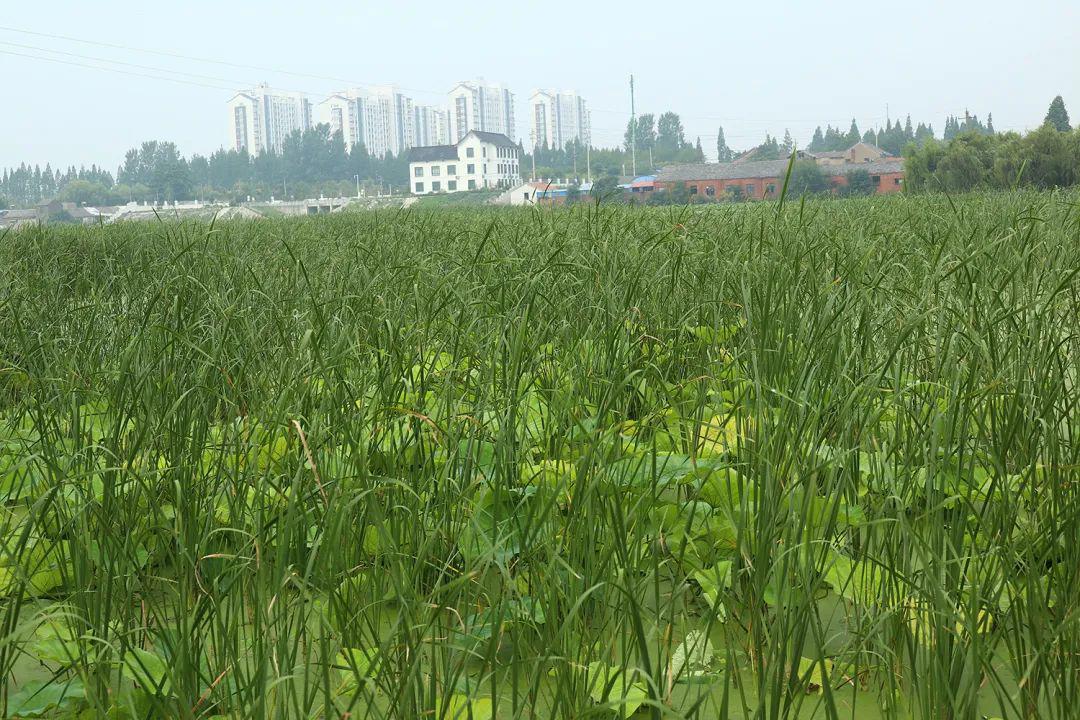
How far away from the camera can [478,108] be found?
400 feet

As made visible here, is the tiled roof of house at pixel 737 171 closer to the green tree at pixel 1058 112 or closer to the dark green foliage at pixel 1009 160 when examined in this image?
the green tree at pixel 1058 112

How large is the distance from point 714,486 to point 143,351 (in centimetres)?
138

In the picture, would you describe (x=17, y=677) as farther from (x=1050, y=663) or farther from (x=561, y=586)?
(x=1050, y=663)

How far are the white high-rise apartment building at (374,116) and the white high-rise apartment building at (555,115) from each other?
1659cm

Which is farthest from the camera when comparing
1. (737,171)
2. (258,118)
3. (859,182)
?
(258,118)

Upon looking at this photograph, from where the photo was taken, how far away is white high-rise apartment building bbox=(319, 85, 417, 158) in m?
124

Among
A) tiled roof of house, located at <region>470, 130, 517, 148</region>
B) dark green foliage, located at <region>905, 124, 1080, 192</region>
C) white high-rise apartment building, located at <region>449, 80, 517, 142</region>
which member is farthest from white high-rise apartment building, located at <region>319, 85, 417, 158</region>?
dark green foliage, located at <region>905, 124, 1080, 192</region>

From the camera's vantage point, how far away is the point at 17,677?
5.11 ft

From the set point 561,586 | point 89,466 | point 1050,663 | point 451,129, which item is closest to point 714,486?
point 561,586

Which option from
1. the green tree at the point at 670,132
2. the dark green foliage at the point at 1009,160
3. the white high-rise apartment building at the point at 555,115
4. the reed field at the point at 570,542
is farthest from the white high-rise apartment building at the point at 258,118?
the reed field at the point at 570,542

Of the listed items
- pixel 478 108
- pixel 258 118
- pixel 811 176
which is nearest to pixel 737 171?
pixel 811 176

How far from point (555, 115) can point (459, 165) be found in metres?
63.1

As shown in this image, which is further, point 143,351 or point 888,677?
point 143,351

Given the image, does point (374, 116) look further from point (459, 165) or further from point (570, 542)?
point (570, 542)
